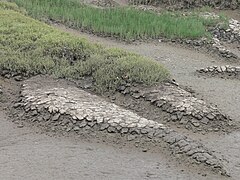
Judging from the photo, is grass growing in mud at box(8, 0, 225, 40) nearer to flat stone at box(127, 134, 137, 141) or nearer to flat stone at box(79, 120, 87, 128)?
flat stone at box(79, 120, 87, 128)

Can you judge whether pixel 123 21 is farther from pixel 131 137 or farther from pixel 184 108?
pixel 131 137

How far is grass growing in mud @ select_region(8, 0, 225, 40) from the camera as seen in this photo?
1231cm

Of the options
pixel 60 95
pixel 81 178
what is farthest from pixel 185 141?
pixel 60 95

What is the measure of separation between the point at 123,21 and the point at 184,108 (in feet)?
19.4

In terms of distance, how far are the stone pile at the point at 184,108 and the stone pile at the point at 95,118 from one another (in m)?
0.54

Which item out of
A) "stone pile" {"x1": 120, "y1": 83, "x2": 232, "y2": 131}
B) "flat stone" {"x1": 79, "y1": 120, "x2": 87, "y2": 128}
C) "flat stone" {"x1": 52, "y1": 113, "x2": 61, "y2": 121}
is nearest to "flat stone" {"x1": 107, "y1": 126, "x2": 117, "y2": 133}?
"flat stone" {"x1": 79, "y1": 120, "x2": 87, "y2": 128}

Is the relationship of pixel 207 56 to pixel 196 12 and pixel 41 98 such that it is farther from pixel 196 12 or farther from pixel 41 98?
pixel 41 98

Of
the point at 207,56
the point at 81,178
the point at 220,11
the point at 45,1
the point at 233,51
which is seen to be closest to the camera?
the point at 81,178

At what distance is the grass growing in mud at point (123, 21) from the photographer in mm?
12312

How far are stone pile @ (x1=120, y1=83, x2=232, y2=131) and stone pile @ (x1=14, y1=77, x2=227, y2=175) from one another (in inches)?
21.2

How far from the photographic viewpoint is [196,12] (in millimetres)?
15547

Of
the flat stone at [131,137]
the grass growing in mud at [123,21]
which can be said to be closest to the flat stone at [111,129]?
the flat stone at [131,137]

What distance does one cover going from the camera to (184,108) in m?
7.27

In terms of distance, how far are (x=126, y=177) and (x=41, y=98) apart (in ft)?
7.52
